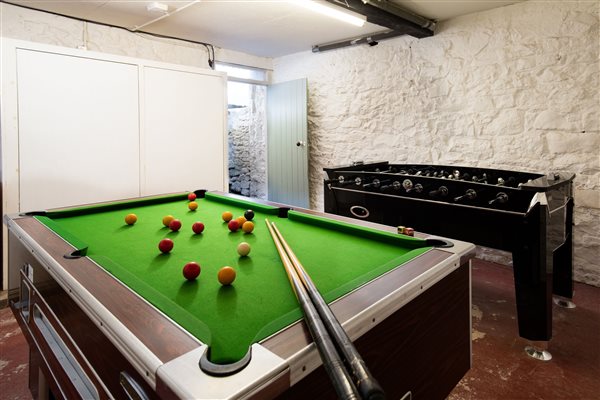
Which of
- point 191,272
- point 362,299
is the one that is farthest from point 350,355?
point 191,272

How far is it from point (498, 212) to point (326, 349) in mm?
1804

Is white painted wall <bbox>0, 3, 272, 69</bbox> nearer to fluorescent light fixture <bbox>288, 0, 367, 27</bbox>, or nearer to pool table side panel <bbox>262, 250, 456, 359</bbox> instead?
fluorescent light fixture <bbox>288, 0, 367, 27</bbox>


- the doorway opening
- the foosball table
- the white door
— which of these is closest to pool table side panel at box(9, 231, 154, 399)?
the foosball table

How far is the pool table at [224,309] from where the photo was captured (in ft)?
2.16

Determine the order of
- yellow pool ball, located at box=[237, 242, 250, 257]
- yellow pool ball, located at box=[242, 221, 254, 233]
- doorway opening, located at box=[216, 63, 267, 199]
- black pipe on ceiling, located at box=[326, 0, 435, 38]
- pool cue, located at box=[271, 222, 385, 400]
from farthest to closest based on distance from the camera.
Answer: doorway opening, located at box=[216, 63, 267, 199] < black pipe on ceiling, located at box=[326, 0, 435, 38] < yellow pool ball, located at box=[242, 221, 254, 233] < yellow pool ball, located at box=[237, 242, 250, 257] < pool cue, located at box=[271, 222, 385, 400]

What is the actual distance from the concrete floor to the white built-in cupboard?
3.78 feet

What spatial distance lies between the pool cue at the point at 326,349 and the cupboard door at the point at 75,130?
293 centimetres

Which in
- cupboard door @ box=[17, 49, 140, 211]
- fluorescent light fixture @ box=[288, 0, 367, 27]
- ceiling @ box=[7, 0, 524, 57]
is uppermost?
ceiling @ box=[7, 0, 524, 57]

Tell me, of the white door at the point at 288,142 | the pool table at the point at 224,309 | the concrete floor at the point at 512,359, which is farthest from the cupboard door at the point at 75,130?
the white door at the point at 288,142

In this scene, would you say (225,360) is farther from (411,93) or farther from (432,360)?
(411,93)

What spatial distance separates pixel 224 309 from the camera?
882 mm

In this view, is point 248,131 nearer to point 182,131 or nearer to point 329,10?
point 182,131

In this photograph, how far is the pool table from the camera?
658 mm

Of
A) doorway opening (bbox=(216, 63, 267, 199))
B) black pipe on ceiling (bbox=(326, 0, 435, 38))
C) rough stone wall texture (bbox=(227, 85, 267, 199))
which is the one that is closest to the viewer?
black pipe on ceiling (bbox=(326, 0, 435, 38))
